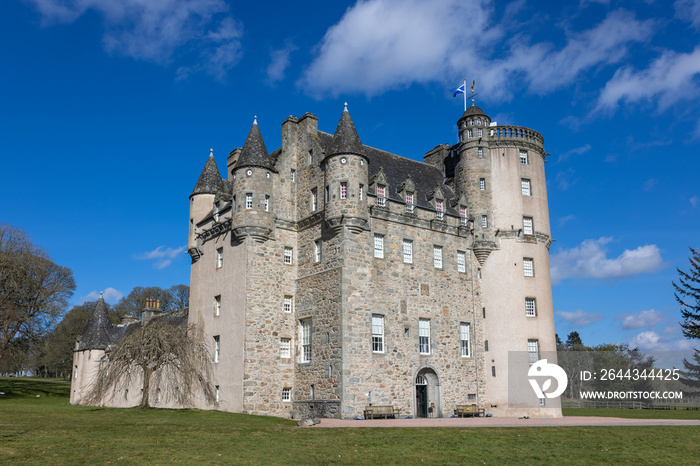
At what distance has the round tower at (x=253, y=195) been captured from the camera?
3384cm

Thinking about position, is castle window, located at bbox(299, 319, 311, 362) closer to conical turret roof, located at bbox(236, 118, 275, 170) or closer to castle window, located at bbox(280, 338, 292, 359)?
castle window, located at bbox(280, 338, 292, 359)

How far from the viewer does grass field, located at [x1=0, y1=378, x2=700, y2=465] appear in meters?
15.3

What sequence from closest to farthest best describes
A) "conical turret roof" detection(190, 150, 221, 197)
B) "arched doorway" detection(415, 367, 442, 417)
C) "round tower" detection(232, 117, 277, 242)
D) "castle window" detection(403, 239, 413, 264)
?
"arched doorway" detection(415, 367, 442, 417) < "round tower" detection(232, 117, 277, 242) < "castle window" detection(403, 239, 413, 264) < "conical turret roof" detection(190, 150, 221, 197)

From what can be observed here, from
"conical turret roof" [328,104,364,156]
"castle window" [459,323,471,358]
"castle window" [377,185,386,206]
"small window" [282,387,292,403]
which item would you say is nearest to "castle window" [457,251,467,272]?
"castle window" [459,323,471,358]

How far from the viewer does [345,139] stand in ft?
110

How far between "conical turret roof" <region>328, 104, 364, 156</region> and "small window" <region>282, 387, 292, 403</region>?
13544 millimetres

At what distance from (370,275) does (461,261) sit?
7.92m

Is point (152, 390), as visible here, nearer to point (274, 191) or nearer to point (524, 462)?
point (274, 191)

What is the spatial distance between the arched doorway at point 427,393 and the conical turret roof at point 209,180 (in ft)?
62.8

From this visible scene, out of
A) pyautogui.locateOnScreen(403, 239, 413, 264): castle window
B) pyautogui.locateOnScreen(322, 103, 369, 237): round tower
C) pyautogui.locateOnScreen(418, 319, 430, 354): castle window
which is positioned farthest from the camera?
pyautogui.locateOnScreen(403, 239, 413, 264): castle window

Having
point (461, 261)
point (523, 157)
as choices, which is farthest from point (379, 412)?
point (523, 157)

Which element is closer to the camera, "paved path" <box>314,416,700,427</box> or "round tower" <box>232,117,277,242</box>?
"paved path" <box>314,416,700,427</box>

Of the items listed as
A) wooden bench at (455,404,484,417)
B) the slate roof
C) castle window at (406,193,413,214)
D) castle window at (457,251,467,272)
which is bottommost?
wooden bench at (455,404,484,417)

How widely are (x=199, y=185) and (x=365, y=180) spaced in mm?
14281
